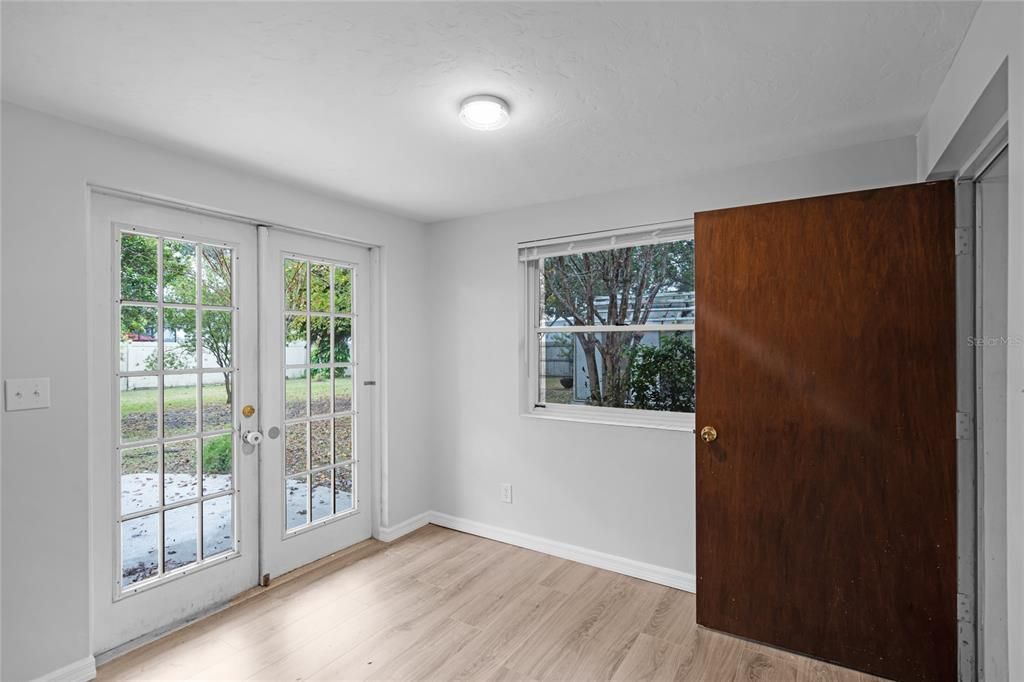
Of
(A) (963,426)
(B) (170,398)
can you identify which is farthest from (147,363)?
(A) (963,426)

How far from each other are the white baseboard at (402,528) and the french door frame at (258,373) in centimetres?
5

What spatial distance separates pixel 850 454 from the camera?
7.00ft

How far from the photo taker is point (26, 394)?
1.91 m

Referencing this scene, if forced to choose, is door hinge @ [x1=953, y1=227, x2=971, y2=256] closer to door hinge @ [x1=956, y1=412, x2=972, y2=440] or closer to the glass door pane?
door hinge @ [x1=956, y1=412, x2=972, y2=440]

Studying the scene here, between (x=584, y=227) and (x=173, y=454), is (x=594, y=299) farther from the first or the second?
(x=173, y=454)

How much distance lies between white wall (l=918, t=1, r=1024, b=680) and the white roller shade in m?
1.17

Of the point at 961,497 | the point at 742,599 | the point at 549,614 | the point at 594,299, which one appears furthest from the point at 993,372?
the point at 549,614

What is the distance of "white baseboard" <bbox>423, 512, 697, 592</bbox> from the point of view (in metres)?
2.85

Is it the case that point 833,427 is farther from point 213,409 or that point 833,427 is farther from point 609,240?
point 213,409

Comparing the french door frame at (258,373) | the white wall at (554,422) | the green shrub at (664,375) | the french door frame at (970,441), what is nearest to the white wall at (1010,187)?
the french door frame at (970,441)

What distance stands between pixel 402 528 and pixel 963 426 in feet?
10.5

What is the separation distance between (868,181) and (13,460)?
376 centimetres

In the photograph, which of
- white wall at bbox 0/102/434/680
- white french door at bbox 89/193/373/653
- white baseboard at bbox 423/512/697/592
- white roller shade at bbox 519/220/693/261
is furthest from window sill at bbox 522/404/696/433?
white wall at bbox 0/102/434/680

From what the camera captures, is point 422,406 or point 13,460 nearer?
point 13,460
